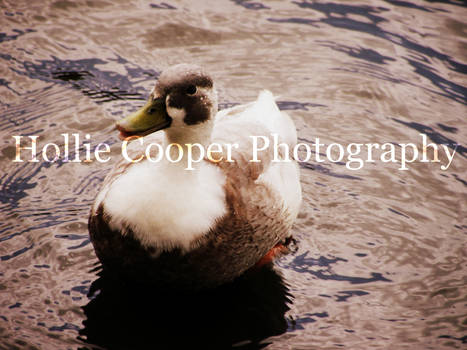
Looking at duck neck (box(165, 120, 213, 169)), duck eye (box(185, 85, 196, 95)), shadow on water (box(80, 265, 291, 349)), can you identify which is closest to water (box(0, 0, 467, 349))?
shadow on water (box(80, 265, 291, 349))

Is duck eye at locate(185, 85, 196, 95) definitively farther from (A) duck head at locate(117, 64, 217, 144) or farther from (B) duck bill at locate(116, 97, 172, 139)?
(B) duck bill at locate(116, 97, 172, 139)

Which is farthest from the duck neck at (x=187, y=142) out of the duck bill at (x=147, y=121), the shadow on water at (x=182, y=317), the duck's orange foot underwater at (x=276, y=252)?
the duck's orange foot underwater at (x=276, y=252)

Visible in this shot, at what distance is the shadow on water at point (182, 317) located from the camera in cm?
386

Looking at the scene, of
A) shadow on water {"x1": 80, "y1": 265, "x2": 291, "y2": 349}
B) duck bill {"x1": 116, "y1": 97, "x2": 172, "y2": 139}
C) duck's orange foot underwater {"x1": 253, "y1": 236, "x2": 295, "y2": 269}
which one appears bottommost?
shadow on water {"x1": 80, "y1": 265, "x2": 291, "y2": 349}

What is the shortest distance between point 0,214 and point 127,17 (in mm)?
3563

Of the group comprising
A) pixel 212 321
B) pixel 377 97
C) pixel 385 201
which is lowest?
pixel 212 321

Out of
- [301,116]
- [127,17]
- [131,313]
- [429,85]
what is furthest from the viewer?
[127,17]

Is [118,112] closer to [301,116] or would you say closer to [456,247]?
[301,116]

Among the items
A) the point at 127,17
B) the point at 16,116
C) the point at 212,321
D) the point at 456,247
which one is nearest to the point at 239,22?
the point at 127,17

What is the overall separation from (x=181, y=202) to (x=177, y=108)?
56cm

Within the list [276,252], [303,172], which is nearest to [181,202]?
[276,252]

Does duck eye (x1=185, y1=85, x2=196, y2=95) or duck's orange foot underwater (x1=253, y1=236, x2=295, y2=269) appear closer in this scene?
duck eye (x1=185, y1=85, x2=196, y2=95)

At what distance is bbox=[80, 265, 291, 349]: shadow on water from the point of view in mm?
3857

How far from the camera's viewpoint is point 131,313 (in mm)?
4043
